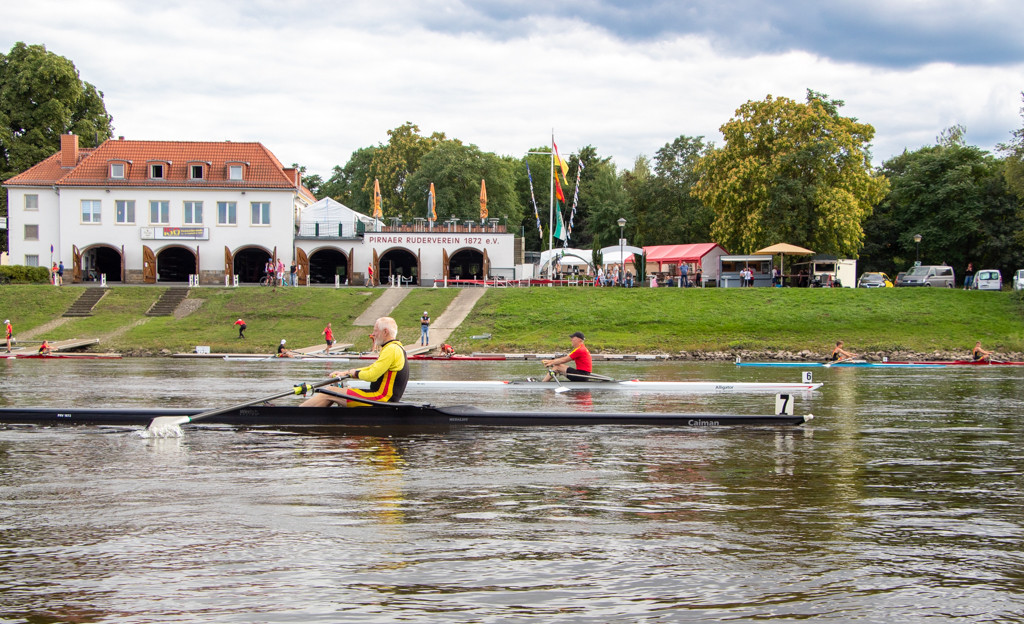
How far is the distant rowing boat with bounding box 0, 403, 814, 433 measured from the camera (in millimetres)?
12359

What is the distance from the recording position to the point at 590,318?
1549 inches

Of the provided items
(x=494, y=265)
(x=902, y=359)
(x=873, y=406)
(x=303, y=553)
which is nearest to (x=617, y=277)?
(x=494, y=265)

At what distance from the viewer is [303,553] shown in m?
6.44

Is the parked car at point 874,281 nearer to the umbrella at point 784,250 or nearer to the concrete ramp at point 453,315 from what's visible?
the umbrella at point 784,250

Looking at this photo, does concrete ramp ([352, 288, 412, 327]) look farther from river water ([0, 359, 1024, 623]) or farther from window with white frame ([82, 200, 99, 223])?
river water ([0, 359, 1024, 623])

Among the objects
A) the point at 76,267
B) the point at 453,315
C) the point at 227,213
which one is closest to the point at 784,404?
the point at 453,315

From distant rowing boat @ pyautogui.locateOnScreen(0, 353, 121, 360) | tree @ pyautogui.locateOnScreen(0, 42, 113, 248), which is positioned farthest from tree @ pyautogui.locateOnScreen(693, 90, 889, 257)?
tree @ pyautogui.locateOnScreen(0, 42, 113, 248)

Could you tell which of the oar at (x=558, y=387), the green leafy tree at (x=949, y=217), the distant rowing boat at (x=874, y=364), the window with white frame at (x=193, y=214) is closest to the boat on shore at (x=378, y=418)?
the oar at (x=558, y=387)

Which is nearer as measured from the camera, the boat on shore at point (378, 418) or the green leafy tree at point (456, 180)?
the boat on shore at point (378, 418)

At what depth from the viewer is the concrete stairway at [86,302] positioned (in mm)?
40875

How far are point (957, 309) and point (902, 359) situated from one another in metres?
10.1

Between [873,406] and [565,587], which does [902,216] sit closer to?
[873,406]

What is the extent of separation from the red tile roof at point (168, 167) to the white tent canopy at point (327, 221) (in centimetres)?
264

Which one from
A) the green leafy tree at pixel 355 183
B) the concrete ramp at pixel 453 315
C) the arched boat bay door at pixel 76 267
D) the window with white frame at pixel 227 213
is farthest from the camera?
the green leafy tree at pixel 355 183
